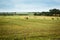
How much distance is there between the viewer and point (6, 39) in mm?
14000

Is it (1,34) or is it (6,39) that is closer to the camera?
(6,39)

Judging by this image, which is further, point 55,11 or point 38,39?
point 55,11

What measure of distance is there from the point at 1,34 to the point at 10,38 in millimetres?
1999

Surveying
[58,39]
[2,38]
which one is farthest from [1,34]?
[58,39]

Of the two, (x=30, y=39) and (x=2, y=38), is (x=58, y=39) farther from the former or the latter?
(x=2, y=38)

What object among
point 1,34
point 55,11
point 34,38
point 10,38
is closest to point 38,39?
point 34,38

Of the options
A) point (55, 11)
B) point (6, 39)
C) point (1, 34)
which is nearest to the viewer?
point (6, 39)

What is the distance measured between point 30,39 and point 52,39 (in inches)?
88.1

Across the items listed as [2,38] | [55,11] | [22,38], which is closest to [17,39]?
[22,38]

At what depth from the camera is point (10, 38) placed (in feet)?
47.0

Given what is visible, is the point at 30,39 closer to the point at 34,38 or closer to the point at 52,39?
the point at 34,38

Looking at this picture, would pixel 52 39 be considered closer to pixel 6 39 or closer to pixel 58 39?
pixel 58 39

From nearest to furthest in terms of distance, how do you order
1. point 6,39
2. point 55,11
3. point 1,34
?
point 6,39 < point 1,34 < point 55,11

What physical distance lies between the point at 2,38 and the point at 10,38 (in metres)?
0.85
